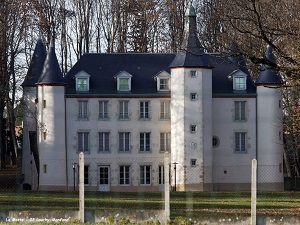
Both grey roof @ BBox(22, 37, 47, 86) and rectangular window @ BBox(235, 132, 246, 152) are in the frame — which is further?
grey roof @ BBox(22, 37, 47, 86)

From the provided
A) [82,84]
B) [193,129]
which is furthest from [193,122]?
[82,84]

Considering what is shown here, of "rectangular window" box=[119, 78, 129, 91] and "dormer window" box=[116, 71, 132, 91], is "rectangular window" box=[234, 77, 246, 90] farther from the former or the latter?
"rectangular window" box=[119, 78, 129, 91]

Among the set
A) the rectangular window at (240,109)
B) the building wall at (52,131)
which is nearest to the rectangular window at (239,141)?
the rectangular window at (240,109)

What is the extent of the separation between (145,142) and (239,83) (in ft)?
21.9

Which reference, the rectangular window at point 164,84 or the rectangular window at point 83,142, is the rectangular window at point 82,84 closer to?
the rectangular window at point 83,142

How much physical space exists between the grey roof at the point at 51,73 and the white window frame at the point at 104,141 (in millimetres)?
4089

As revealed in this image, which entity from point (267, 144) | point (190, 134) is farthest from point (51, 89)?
point (267, 144)

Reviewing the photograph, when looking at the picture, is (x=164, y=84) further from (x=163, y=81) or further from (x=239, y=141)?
(x=239, y=141)

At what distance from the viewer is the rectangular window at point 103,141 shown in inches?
2409

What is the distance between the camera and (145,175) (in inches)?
2389

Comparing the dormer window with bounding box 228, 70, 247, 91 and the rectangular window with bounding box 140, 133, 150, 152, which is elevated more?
the dormer window with bounding box 228, 70, 247, 91

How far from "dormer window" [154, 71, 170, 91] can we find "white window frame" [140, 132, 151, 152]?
287 centimetres

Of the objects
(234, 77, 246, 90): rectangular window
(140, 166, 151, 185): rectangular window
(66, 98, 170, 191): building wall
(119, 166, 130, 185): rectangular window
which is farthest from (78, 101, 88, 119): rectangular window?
A: (234, 77, 246, 90): rectangular window

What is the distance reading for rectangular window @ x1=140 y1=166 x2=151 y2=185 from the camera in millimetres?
60562
